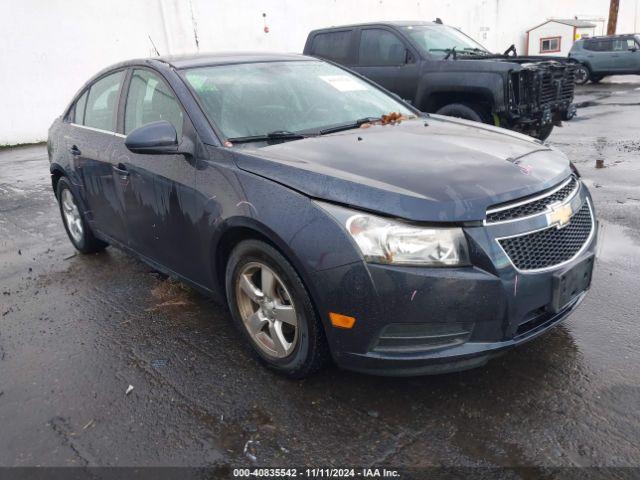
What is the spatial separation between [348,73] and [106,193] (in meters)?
2.05

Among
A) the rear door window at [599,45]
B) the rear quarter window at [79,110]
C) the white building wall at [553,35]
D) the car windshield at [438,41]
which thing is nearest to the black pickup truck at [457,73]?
the car windshield at [438,41]

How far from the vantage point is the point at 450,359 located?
2.46 metres

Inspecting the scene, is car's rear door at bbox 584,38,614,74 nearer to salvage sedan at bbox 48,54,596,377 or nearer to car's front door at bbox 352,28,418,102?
car's front door at bbox 352,28,418,102

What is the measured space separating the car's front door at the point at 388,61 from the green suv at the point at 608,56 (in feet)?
50.7

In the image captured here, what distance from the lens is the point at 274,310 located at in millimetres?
2883

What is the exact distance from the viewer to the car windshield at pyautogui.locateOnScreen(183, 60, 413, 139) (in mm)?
3359

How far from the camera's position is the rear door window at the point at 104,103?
419cm

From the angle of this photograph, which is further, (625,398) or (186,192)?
(186,192)

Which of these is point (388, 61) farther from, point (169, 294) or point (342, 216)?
point (342, 216)

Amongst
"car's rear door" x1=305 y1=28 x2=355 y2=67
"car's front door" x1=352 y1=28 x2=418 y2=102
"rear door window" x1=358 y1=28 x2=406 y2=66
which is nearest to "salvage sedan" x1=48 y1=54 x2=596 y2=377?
"car's front door" x1=352 y1=28 x2=418 y2=102

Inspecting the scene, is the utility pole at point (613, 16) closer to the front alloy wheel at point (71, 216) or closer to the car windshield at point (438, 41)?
the car windshield at point (438, 41)

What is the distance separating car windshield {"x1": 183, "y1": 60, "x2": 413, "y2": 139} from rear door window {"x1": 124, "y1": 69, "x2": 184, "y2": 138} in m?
0.18

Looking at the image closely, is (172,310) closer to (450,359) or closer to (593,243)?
(450,359)

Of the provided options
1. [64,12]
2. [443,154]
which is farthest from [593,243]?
[64,12]
